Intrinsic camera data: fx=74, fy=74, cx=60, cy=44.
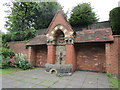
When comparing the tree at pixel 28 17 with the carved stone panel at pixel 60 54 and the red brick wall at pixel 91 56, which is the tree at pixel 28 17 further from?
the red brick wall at pixel 91 56

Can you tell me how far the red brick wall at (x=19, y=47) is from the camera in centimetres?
997

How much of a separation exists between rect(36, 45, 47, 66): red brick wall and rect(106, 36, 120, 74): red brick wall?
265 inches

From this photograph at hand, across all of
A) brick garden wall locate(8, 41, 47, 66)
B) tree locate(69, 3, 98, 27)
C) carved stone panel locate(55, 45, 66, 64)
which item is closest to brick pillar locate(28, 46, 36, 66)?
brick garden wall locate(8, 41, 47, 66)

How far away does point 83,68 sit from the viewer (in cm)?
757

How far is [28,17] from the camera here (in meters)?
15.1

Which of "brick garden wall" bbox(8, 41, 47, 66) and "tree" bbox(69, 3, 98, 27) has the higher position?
"tree" bbox(69, 3, 98, 27)

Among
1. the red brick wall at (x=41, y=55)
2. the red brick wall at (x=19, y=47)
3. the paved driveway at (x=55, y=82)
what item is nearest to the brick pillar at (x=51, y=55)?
the red brick wall at (x=41, y=55)

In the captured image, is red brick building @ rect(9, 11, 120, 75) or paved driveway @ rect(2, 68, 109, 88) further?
red brick building @ rect(9, 11, 120, 75)

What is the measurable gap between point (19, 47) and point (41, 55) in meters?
3.55

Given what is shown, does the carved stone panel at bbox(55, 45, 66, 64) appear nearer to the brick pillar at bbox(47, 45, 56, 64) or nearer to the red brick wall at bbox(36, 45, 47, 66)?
the brick pillar at bbox(47, 45, 56, 64)

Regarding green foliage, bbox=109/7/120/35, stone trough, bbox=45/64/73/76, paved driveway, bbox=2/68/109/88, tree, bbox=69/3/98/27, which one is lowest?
paved driveway, bbox=2/68/109/88

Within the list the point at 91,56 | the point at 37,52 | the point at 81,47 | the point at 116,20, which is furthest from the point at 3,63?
the point at 116,20

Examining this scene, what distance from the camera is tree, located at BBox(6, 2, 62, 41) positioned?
463 inches

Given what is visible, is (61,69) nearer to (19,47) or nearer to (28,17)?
(19,47)
